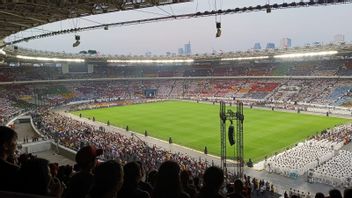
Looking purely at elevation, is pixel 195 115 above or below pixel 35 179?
below

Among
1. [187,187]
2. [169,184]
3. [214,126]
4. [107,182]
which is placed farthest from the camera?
[214,126]

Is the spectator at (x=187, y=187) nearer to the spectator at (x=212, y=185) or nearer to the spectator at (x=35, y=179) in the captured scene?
the spectator at (x=212, y=185)

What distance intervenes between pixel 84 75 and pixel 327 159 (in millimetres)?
64383

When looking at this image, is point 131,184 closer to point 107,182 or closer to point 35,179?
point 107,182

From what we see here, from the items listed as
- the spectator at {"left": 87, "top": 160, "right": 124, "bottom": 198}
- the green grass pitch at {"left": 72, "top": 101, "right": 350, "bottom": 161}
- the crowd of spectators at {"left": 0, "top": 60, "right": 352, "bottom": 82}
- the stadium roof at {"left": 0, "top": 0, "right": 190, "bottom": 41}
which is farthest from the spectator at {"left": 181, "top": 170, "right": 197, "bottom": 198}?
the crowd of spectators at {"left": 0, "top": 60, "right": 352, "bottom": 82}

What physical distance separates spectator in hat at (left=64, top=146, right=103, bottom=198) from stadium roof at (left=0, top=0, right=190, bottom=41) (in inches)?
476

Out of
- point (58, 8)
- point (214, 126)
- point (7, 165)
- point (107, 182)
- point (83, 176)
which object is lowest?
point (214, 126)

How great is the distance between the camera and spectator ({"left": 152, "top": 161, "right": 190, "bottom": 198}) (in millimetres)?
3496

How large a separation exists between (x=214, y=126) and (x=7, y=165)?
3481 centimetres

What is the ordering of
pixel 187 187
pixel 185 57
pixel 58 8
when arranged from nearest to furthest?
pixel 187 187 → pixel 58 8 → pixel 185 57

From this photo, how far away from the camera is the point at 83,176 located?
3.64 metres

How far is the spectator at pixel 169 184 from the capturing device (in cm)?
350

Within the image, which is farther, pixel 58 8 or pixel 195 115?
pixel 195 115

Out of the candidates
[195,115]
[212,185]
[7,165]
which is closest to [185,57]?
[195,115]
